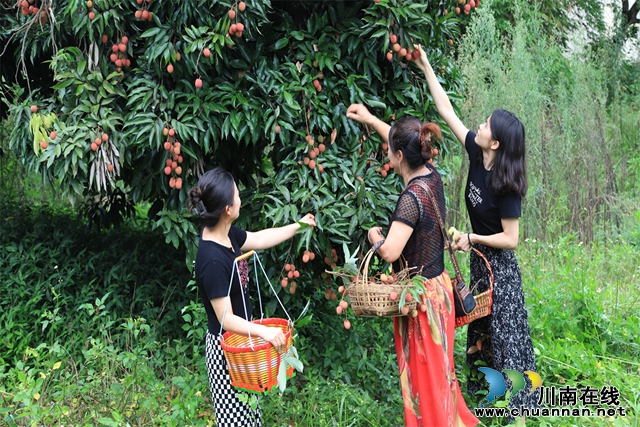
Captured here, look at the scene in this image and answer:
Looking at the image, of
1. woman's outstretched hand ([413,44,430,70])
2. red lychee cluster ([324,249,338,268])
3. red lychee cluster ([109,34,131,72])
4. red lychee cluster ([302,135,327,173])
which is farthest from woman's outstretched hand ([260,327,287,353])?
red lychee cluster ([109,34,131,72])

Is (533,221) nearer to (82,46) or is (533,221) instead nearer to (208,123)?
(208,123)

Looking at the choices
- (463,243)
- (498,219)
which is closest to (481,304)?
(463,243)

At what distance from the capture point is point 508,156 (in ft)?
9.52

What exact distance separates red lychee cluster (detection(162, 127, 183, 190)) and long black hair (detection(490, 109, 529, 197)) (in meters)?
1.47

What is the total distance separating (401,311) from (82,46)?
219cm

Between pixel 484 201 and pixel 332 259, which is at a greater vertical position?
pixel 484 201

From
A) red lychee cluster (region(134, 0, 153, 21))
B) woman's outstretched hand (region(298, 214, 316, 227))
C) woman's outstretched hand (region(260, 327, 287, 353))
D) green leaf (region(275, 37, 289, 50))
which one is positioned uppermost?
green leaf (region(275, 37, 289, 50))

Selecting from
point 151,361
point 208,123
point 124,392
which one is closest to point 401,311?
point 208,123

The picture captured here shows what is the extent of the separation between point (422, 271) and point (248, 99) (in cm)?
121

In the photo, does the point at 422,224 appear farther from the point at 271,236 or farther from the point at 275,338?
the point at 275,338

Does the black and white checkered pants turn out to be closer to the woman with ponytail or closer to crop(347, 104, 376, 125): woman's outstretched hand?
the woman with ponytail

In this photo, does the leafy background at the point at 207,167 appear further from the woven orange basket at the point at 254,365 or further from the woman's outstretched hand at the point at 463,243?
the woven orange basket at the point at 254,365

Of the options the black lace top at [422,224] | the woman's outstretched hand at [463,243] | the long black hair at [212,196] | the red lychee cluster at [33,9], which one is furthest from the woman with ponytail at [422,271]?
the red lychee cluster at [33,9]

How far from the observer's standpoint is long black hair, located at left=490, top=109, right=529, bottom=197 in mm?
2867
